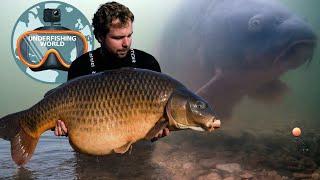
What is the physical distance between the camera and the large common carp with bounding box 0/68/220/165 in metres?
2.79

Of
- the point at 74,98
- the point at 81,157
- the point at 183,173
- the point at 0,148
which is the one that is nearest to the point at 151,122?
the point at 74,98

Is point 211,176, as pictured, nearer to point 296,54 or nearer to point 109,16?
point 296,54

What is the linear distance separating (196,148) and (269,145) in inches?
51.6

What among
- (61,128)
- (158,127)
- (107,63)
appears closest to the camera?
(158,127)

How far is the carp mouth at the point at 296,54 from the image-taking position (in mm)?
7895

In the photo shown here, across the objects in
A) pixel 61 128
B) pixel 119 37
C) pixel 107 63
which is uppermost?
pixel 119 37

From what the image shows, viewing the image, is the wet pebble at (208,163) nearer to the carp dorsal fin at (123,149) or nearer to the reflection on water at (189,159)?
the reflection on water at (189,159)

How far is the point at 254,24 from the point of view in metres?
7.88

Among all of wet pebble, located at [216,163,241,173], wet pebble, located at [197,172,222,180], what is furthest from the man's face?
wet pebble, located at [216,163,241,173]

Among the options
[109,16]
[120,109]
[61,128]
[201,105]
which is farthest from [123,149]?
[109,16]

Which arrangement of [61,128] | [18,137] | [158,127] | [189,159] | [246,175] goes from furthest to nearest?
[189,159] < [246,175] < [18,137] < [61,128] < [158,127]

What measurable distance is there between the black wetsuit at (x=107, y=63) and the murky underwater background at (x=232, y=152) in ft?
8.53

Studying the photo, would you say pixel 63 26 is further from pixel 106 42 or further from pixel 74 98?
pixel 74 98

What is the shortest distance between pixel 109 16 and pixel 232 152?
187 inches
